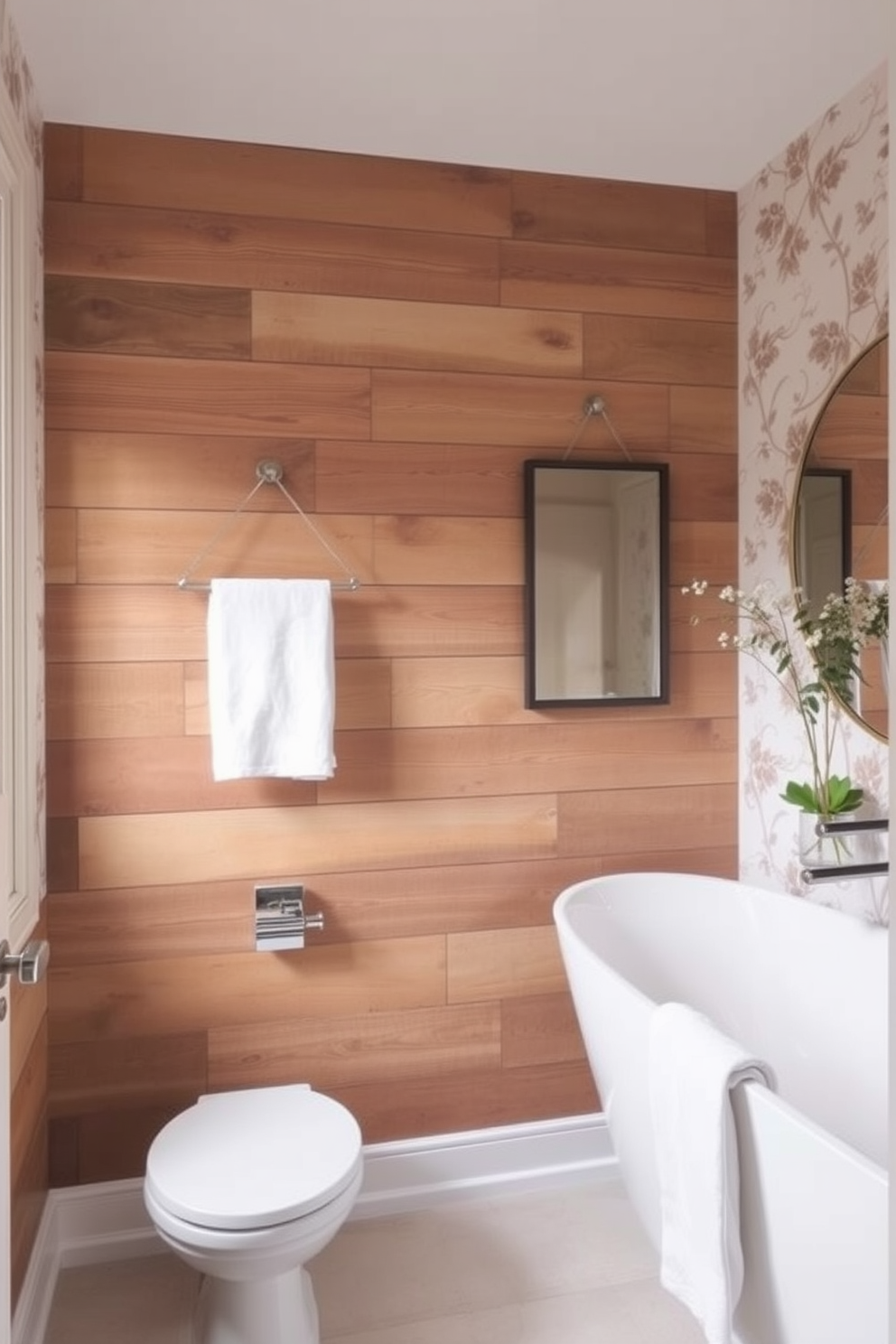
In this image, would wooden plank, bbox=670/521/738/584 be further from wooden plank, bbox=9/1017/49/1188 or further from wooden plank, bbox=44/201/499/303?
wooden plank, bbox=9/1017/49/1188

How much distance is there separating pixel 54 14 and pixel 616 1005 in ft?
6.90

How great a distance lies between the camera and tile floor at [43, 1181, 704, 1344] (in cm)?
186

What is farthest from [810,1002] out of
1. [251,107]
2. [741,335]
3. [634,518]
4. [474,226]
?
[251,107]

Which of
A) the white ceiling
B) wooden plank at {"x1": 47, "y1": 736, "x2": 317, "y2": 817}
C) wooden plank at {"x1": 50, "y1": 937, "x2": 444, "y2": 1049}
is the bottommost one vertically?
wooden plank at {"x1": 50, "y1": 937, "x2": 444, "y2": 1049}

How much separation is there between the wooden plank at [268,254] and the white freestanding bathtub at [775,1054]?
1518mm

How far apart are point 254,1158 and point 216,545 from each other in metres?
1.29

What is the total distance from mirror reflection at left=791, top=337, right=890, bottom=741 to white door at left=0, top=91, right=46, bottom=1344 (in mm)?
1711

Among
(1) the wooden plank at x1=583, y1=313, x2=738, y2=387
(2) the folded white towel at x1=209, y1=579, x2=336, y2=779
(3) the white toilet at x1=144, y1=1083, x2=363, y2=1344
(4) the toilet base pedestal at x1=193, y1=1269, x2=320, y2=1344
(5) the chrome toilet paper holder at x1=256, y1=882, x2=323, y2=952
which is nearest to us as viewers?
(3) the white toilet at x1=144, y1=1083, x2=363, y2=1344

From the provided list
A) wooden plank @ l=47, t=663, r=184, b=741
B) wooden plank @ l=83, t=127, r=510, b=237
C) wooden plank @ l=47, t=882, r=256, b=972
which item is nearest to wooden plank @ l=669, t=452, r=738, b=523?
wooden plank @ l=83, t=127, r=510, b=237

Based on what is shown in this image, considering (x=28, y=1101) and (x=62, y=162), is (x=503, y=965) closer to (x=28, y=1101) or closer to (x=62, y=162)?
(x=28, y=1101)

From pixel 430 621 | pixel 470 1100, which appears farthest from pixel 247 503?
pixel 470 1100

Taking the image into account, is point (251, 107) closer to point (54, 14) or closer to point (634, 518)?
point (54, 14)

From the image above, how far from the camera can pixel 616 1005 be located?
1.70m

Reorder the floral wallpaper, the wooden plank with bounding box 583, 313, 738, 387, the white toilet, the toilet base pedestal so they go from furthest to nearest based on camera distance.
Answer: the wooden plank with bounding box 583, 313, 738, 387, the floral wallpaper, the toilet base pedestal, the white toilet
